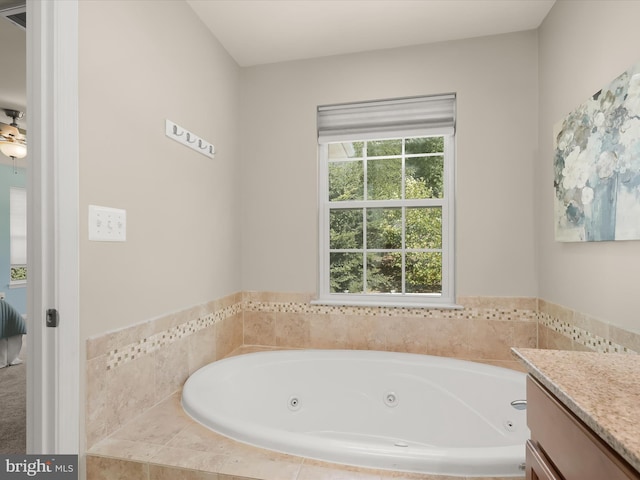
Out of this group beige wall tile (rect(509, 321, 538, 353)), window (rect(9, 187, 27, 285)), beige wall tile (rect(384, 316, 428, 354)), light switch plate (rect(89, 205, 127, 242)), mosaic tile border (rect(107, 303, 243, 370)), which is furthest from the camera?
window (rect(9, 187, 27, 285))

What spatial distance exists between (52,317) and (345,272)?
5.75 ft

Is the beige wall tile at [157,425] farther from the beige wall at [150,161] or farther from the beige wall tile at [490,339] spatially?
the beige wall tile at [490,339]

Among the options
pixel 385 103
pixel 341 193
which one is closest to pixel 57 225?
pixel 341 193

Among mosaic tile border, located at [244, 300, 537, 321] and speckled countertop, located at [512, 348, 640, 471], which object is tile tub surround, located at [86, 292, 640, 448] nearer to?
mosaic tile border, located at [244, 300, 537, 321]

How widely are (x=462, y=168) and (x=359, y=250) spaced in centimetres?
89

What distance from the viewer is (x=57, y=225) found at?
1183 millimetres

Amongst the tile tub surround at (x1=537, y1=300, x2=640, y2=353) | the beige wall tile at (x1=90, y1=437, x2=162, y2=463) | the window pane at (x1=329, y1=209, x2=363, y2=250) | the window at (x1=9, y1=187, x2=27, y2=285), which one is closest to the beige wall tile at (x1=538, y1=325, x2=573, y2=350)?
the tile tub surround at (x1=537, y1=300, x2=640, y2=353)

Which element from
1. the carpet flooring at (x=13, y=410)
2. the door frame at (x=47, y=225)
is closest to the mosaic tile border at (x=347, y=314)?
the door frame at (x=47, y=225)

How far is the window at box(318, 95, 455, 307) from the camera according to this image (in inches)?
92.7

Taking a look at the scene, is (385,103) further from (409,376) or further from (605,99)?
(409,376)

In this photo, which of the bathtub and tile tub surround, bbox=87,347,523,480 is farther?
the bathtub

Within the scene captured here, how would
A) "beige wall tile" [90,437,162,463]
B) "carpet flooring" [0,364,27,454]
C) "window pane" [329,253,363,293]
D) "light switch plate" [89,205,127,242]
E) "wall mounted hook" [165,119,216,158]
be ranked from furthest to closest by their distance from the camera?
"window pane" [329,253,363,293]
"carpet flooring" [0,364,27,454]
"wall mounted hook" [165,119,216,158]
"light switch plate" [89,205,127,242]
"beige wall tile" [90,437,162,463]

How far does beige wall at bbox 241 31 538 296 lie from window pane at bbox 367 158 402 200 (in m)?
0.40

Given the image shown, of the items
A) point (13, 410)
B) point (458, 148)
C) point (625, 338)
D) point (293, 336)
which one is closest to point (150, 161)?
point (293, 336)
